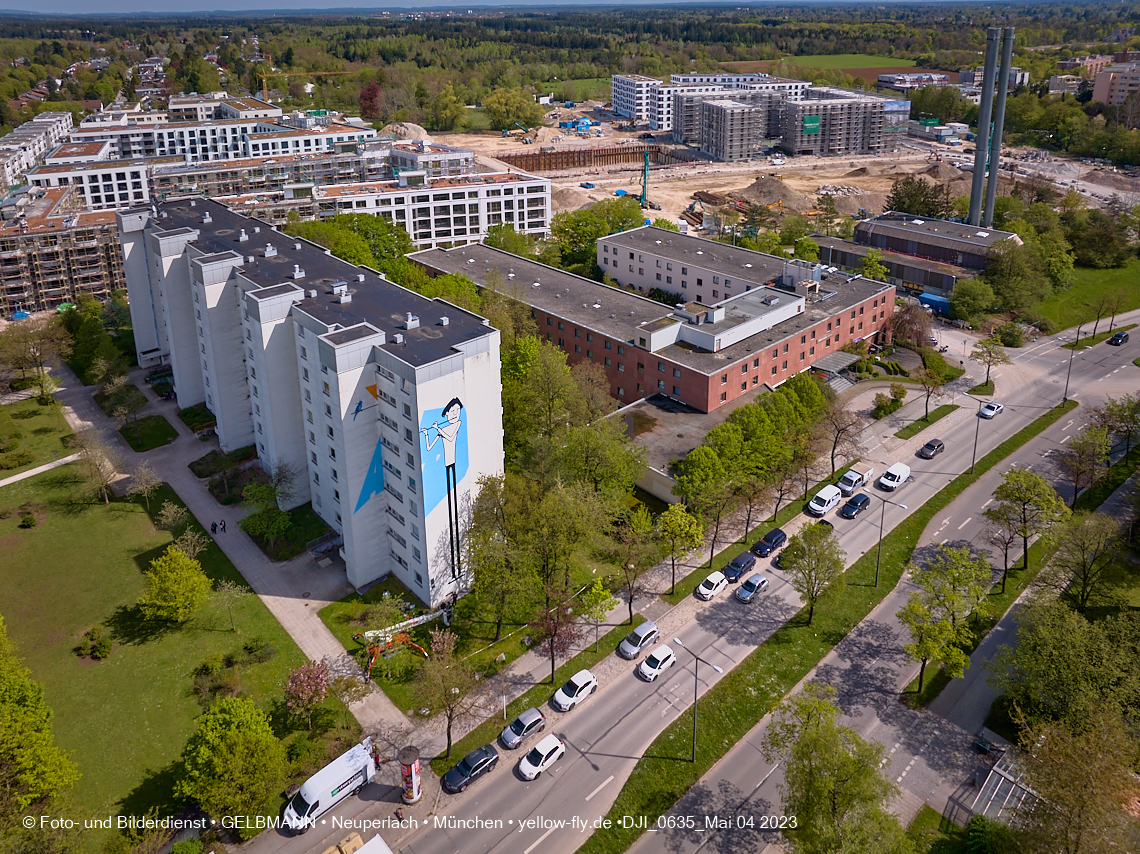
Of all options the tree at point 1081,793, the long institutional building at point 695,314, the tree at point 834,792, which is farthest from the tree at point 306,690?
the long institutional building at point 695,314

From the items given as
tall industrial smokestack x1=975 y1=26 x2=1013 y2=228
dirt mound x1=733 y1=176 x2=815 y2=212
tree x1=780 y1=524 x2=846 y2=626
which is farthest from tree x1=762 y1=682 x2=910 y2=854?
dirt mound x1=733 y1=176 x2=815 y2=212

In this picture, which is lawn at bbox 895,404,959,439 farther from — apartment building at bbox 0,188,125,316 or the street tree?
apartment building at bbox 0,188,125,316

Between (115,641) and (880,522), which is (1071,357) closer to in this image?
(880,522)

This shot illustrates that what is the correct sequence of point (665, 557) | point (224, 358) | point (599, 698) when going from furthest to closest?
point (224, 358), point (665, 557), point (599, 698)

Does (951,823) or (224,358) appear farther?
(224,358)

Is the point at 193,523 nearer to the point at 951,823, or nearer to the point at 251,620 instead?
the point at 251,620

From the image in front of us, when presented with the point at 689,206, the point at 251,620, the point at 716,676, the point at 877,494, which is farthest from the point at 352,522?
the point at 689,206

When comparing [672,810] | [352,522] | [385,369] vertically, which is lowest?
[672,810]

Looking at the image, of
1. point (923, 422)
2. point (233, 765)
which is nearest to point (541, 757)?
point (233, 765)
